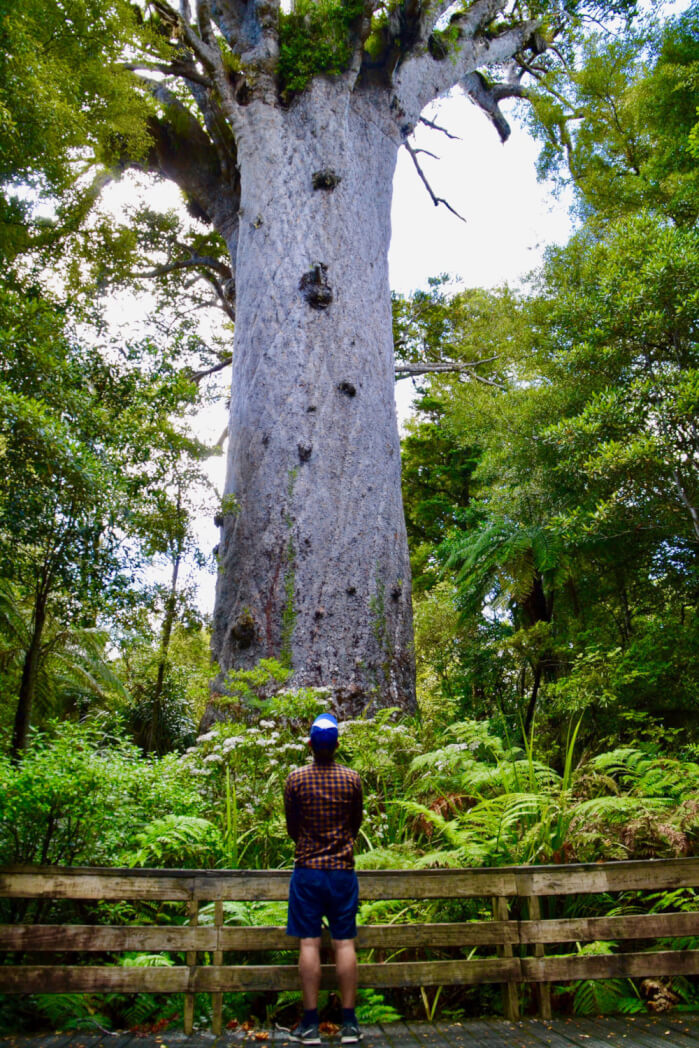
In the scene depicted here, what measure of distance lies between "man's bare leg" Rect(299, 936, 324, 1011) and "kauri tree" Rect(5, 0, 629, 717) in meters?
2.46

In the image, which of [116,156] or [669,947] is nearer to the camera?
[669,947]

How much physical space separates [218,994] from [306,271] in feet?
18.4

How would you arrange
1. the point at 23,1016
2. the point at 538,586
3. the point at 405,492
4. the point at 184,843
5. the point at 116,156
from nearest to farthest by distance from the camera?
the point at 23,1016 < the point at 184,843 < the point at 116,156 < the point at 538,586 < the point at 405,492

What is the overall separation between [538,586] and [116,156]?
22.4 feet

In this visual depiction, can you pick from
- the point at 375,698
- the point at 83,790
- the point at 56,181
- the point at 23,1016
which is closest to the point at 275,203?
the point at 56,181

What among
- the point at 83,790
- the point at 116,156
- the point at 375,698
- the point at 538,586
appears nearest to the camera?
the point at 83,790

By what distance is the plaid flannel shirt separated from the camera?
281 centimetres

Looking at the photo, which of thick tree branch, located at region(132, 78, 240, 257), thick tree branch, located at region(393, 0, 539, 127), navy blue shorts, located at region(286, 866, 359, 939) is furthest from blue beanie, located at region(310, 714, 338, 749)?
thick tree branch, located at region(393, 0, 539, 127)

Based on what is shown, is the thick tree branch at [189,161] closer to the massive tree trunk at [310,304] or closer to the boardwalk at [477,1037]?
the massive tree trunk at [310,304]

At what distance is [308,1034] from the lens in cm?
258

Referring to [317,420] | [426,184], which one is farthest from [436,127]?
[317,420]

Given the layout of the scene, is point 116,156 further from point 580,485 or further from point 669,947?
point 669,947

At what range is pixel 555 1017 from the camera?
9.52ft

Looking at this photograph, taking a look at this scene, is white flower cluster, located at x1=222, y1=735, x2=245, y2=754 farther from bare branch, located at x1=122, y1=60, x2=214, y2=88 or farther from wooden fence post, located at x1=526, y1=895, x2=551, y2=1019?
bare branch, located at x1=122, y1=60, x2=214, y2=88
